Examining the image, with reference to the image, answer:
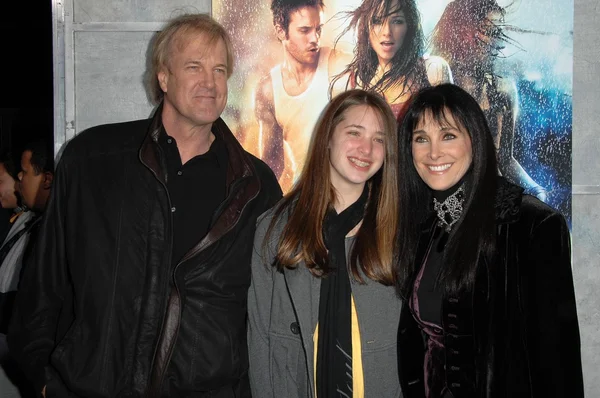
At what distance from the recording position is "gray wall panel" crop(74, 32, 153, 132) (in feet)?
11.0

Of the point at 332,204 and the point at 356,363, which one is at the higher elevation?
the point at 332,204

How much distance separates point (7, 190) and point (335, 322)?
4.02 metres

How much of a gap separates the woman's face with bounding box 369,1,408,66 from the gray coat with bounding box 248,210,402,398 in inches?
47.0

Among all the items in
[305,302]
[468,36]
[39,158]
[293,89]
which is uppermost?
[468,36]

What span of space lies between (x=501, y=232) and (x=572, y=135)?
1.27 meters

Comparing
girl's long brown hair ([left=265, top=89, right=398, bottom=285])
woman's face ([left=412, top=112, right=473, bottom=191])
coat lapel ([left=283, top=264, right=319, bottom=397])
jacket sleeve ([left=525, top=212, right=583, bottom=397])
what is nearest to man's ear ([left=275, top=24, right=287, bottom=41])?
girl's long brown hair ([left=265, top=89, right=398, bottom=285])

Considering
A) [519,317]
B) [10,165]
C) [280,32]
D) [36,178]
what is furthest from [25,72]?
[519,317]

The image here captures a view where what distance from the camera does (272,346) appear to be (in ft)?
8.75

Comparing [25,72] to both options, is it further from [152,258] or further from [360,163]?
[360,163]

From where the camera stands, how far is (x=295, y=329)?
263 cm

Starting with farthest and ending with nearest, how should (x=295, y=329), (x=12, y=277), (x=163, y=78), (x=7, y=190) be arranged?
(x=7, y=190), (x=12, y=277), (x=163, y=78), (x=295, y=329)

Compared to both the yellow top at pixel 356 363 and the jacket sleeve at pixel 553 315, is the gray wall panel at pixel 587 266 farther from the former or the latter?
the yellow top at pixel 356 363

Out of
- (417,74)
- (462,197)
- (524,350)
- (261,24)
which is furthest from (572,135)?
(261,24)

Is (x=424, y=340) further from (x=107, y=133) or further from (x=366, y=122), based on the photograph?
(x=107, y=133)
